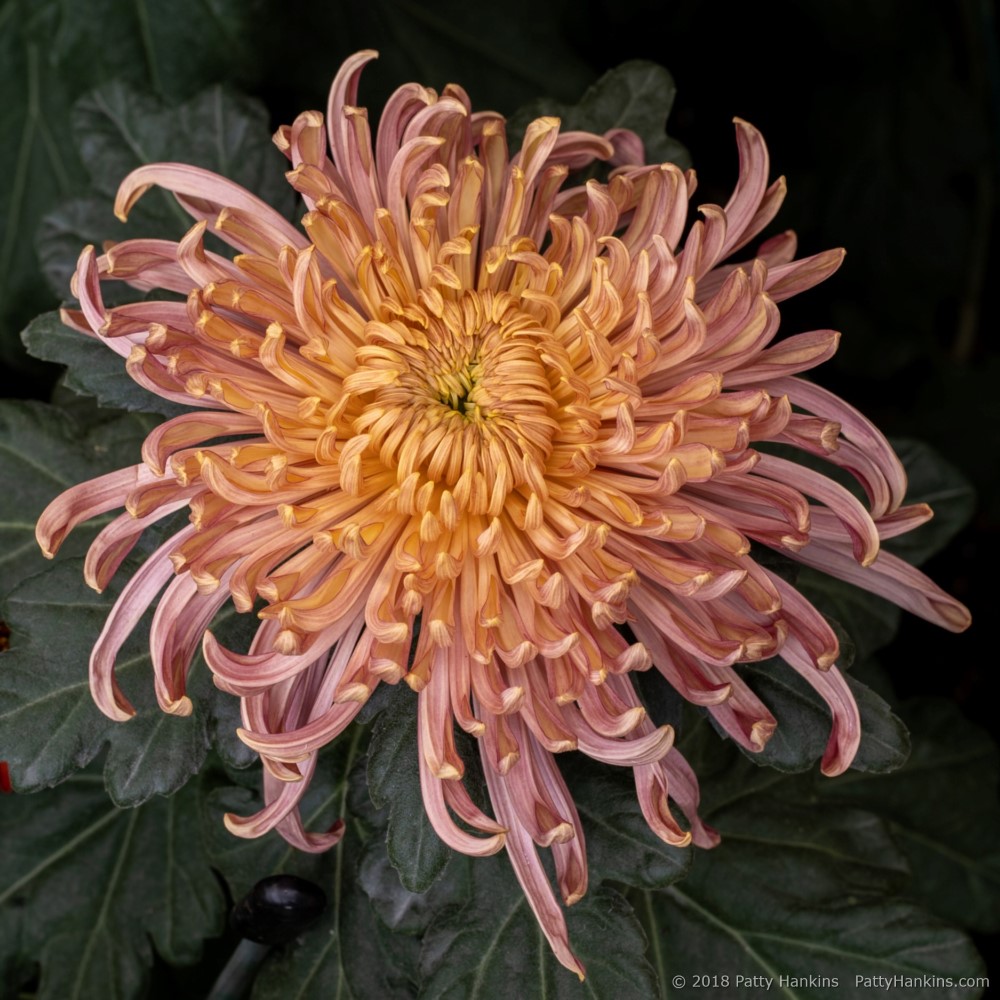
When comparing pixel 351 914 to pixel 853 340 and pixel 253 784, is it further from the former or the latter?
pixel 853 340

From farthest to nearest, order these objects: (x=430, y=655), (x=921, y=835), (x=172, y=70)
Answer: (x=921, y=835)
(x=172, y=70)
(x=430, y=655)

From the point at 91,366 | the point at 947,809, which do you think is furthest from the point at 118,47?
the point at 947,809

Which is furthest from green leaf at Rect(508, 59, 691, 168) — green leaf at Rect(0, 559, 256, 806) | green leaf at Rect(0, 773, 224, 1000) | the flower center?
green leaf at Rect(0, 773, 224, 1000)

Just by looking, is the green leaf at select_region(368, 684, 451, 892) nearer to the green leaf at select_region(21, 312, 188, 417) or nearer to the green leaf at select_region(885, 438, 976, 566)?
the green leaf at select_region(21, 312, 188, 417)

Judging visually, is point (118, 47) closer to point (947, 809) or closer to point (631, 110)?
point (631, 110)

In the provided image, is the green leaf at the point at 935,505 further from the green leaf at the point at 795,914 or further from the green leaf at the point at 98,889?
the green leaf at the point at 98,889

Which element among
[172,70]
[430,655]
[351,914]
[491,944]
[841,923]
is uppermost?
[172,70]

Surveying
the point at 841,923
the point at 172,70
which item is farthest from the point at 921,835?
the point at 172,70
